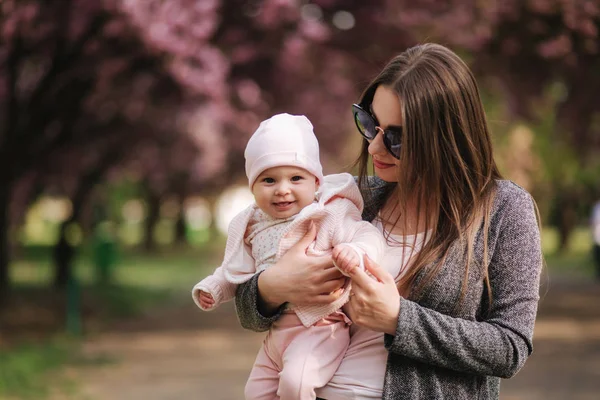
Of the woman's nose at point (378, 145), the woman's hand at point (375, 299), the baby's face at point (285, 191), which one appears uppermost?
the woman's nose at point (378, 145)

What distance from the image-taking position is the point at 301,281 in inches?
100

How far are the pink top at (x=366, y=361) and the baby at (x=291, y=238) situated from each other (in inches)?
1.3

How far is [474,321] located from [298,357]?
0.51 meters

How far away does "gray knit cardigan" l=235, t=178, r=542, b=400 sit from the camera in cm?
236

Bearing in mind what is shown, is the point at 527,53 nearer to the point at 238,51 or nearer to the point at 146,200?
the point at 238,51

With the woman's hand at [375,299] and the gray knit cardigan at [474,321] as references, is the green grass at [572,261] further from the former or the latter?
the woman's hand at [375,299]

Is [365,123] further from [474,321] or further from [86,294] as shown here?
[86,294]

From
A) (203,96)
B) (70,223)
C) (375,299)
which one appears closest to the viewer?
(375,299)

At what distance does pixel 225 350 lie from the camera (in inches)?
468

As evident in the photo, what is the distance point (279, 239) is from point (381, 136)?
1.48 ft

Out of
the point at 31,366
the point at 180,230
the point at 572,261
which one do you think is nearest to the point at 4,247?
the point at 31,366

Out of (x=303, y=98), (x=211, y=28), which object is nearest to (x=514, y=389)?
(x=211, y=28)

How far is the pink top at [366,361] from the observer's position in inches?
98.4

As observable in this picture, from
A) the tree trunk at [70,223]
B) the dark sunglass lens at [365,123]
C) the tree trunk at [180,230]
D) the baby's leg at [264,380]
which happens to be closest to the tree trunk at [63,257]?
the tree trunk at [70,223]
